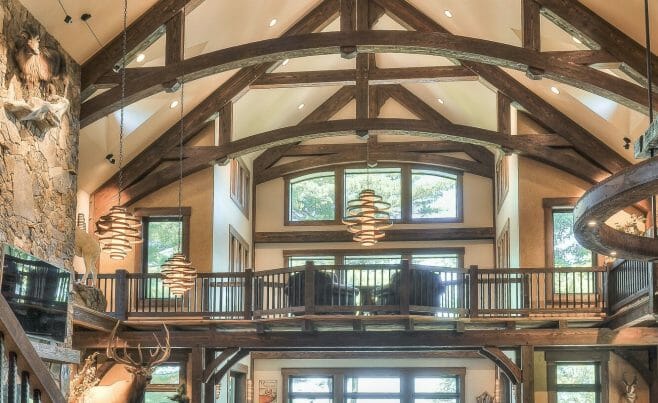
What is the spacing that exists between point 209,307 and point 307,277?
7.76 feet

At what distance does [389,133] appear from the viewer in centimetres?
1770

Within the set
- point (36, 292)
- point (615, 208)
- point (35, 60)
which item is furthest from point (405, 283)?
point (615, 208)

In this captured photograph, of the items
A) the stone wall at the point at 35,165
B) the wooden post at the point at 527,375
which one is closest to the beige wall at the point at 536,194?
the wooden post at the point at 527,375

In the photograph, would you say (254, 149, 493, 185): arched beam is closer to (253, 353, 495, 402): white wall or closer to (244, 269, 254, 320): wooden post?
(253, 353, 495, 402): white wall

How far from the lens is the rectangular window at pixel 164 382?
19656 millimetres

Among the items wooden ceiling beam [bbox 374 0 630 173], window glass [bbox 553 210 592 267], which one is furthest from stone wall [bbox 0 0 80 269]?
window glass [bbox 553 210 592 267]

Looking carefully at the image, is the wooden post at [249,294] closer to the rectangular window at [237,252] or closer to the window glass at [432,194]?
the rectangular window at [237,252]

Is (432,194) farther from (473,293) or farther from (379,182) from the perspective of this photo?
(473,293)

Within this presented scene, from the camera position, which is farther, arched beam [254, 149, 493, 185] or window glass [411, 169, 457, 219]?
window glass [411, 169, 457, 219]

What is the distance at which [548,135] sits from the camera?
59.2 feet

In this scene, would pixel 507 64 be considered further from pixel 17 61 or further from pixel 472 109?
pixel 472 109

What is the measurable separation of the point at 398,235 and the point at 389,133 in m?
6.05

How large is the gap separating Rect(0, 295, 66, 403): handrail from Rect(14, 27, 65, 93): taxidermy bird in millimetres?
6927

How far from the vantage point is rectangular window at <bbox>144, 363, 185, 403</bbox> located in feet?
64.5
